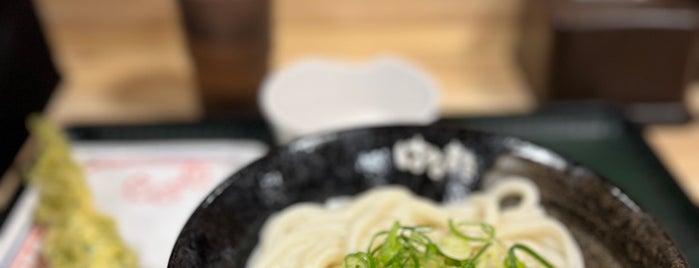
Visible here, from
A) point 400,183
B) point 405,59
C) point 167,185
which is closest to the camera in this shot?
point 400,183

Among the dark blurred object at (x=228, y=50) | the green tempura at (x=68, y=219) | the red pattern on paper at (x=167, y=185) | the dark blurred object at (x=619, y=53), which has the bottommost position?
the green tempura at (x=68, y=219)

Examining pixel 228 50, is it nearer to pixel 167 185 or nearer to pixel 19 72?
pixel 167 185

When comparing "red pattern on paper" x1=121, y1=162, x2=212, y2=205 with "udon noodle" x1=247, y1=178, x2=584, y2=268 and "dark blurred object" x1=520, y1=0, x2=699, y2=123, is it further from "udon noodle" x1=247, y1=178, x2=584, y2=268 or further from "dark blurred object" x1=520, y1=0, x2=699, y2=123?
"dark blurred object" x1=520, y1=0, x2=699, y2=123

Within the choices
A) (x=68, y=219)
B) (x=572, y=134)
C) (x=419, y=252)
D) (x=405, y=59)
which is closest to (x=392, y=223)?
(x=419, y=252)

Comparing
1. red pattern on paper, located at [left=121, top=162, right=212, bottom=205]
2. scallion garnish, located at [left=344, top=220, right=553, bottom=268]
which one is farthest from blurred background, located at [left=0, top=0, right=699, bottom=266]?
scallion garnish, located at [left=344, top=220, right=553, bottom=268]

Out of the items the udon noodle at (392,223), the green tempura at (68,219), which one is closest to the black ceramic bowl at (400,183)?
the udon noodle at (392,223)

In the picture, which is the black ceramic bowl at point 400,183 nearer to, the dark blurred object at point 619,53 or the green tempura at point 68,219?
the green tempura at point 68,219

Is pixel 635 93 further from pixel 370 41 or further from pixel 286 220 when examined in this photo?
pixel 286 220
